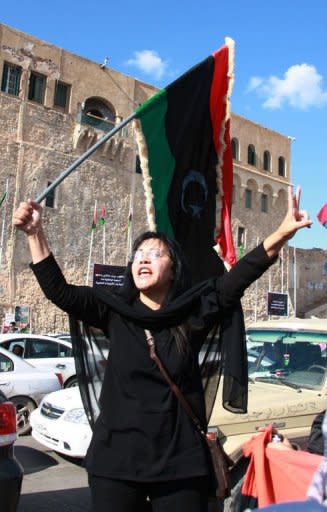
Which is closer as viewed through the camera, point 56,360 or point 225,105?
point 225,105

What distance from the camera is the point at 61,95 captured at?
3075cm

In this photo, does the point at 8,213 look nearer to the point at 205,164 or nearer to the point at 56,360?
the point at 56,360

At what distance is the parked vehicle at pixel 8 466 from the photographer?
9.93 ft

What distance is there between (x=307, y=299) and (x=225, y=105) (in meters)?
42.7

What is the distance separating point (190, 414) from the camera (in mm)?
2086

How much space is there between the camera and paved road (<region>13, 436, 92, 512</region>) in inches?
192

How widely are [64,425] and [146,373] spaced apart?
4.52 m

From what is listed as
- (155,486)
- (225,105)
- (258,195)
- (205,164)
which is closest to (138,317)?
(155,486)

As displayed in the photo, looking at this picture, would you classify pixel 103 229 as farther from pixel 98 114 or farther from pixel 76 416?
pixel 76 416

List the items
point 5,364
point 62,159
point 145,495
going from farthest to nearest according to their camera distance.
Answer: point 62,159 < point 5,364 < point 145,495

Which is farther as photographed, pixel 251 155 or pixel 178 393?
pixel 251 155

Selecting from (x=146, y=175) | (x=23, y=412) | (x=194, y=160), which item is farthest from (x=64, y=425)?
(x=194, y=160)

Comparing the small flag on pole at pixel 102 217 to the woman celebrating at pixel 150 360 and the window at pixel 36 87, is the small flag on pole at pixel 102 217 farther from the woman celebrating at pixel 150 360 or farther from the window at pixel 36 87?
the woman celebrating at pixel 150 360

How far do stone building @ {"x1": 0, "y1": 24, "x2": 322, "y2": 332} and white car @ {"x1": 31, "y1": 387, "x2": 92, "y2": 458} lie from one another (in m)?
20.8
